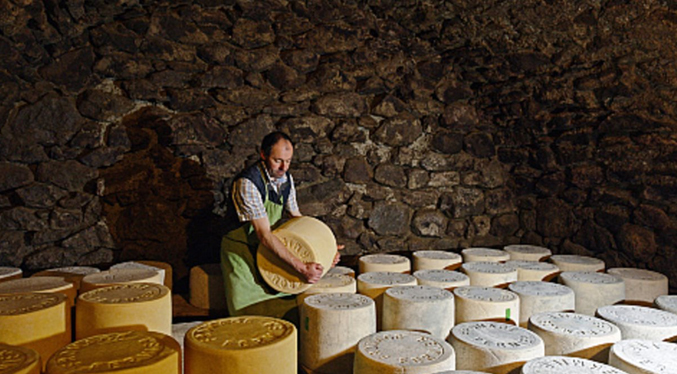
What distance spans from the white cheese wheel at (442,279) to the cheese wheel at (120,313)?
153cm

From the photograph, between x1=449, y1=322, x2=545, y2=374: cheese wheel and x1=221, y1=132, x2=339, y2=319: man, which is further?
x1=221, y1=132, x2=339, y2=319: man

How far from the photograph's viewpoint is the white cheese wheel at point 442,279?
2.78m

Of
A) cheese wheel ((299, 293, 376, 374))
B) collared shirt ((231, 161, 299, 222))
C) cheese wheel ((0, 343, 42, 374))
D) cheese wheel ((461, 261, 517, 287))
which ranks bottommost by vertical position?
cheese wheel ((299, 293, 376, 374))

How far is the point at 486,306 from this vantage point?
2.38 m

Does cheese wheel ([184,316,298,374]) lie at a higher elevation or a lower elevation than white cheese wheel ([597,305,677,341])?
higher

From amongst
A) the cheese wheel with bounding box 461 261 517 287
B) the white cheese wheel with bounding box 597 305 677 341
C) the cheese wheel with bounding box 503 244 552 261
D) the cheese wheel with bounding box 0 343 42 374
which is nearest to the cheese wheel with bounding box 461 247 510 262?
the cheese wheel with bounding box 503 244 552 261

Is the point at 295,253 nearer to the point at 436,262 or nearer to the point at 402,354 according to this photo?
the point at 402,354

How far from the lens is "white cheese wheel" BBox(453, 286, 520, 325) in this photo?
2.38 metres

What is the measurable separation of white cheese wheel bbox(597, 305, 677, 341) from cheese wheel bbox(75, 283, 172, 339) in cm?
211

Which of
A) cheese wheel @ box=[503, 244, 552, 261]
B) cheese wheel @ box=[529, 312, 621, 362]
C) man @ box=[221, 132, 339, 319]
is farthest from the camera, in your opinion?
cheese wheel @ box=[503, 244, 552, 261]

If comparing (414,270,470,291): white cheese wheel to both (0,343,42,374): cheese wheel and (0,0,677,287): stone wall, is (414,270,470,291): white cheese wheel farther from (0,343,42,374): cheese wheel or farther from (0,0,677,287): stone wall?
(0,343,42,374): cheese wheel

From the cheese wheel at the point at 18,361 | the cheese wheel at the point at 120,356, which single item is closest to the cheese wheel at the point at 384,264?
the cheese wheel at the point at 120,356

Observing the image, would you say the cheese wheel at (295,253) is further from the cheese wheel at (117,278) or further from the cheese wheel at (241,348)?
the cheese wheel at (241,348)

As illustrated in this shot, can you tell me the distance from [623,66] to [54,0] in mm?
3918
